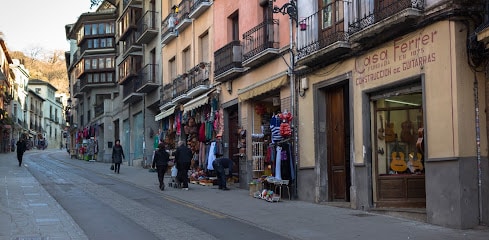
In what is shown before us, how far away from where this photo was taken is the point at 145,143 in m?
31.7

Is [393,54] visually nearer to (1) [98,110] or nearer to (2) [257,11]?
(2) [257,11]

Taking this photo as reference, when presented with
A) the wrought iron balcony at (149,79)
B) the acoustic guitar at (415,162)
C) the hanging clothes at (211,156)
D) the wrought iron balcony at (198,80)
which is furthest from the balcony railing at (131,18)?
the acoustic guitar at (415,162)

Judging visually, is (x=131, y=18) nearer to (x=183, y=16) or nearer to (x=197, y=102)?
(x=183, y=16)

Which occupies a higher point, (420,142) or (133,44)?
(133,44)

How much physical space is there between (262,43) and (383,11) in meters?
5.85

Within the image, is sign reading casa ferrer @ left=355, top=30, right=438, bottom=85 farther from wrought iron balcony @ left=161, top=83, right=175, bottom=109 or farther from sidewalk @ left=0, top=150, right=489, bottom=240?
wrought iron balcony @ left=161, top=83, right=175, bottom=109

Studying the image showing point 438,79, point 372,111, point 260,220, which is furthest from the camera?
point 372,111

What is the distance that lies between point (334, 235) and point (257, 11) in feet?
32.6

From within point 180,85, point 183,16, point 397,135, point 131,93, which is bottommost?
point 397,135

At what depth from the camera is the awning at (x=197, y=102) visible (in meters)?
21.1

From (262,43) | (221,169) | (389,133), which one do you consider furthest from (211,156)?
(389,133)

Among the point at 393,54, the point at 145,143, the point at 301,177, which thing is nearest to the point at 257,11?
the point at 301,177

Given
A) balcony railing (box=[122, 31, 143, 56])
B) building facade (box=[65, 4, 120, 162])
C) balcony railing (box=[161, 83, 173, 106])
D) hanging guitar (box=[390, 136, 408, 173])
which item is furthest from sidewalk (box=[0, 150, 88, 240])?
building facade (box=[65, 4, 120, 162])

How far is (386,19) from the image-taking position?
1071cm
